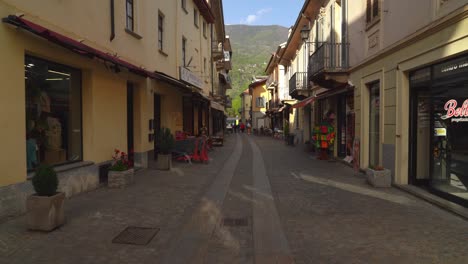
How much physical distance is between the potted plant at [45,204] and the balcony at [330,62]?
9.54m

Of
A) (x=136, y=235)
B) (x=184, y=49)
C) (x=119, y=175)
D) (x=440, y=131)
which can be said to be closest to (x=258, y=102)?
(x=184, y=49)

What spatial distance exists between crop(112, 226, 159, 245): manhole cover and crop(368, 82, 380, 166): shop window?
7338 mm

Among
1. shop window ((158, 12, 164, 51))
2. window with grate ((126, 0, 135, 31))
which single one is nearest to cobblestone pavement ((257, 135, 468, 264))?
window with grate ((126, 0, 135, 31))

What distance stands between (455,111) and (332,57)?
7.28 metres

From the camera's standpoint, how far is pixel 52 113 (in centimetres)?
711

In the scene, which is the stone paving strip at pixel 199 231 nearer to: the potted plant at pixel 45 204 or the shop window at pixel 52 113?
the potted plant at pixel 45 204

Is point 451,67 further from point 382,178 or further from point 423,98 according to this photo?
point 382,178

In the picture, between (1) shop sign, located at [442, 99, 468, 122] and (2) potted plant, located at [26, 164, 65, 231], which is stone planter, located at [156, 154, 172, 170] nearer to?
(2) potted plant, located at [26, 164, 65, 231]

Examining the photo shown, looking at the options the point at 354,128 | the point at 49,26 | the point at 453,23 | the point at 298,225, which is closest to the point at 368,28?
the point at 354,128

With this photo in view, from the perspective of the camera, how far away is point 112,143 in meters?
9.09

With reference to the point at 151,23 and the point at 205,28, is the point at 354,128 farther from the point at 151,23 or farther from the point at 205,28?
the point at 205,28

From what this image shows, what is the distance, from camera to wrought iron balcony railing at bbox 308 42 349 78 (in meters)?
12.6

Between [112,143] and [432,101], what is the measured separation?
7369 mm

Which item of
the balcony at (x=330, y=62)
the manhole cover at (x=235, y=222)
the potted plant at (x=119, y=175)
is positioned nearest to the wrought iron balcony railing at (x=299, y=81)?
the balcony at (x=330, y=62)
